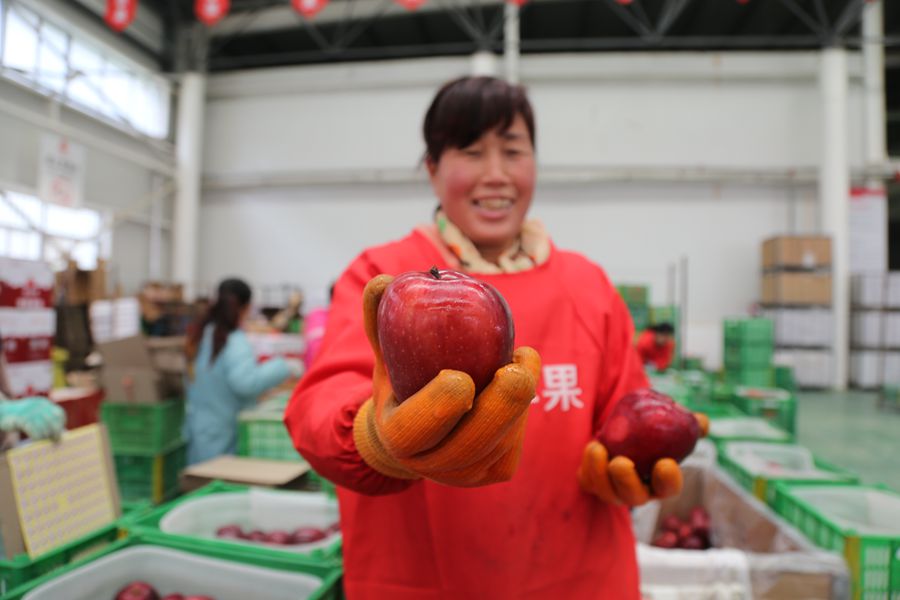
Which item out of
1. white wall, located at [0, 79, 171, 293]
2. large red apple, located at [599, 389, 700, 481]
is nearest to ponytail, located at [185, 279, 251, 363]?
large red apple, located at [599, 389, 700, 481]

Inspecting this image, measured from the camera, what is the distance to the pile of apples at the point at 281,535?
1.89m

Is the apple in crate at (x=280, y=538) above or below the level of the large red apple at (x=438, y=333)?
below

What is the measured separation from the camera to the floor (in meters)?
4.61

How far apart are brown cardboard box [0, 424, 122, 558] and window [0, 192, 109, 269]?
622cm

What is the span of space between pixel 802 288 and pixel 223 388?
31.4 feet

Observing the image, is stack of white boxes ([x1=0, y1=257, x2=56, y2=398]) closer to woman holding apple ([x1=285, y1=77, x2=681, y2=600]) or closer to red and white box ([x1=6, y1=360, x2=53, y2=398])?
red and white box ([x1=6, y1=360, x2=53, y2=398])

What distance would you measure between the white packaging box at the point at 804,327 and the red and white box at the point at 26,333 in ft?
32.7

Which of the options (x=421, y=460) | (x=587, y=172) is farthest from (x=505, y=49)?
(x=421, y=460)

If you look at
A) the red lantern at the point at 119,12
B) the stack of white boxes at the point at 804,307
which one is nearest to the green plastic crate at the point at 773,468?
the stack of white boxes at the point at 804,307

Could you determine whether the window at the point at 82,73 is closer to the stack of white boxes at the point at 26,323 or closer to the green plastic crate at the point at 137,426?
the stack of white boxes at the point at 26,323

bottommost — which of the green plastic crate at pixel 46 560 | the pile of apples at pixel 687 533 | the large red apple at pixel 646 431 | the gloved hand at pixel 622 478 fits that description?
the pile of apples at pixel 687 533

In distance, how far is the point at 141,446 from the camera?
11.5 feet

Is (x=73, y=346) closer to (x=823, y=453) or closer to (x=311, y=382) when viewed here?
(x=311, y=382)

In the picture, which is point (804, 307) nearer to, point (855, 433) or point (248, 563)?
point (855, 433)
